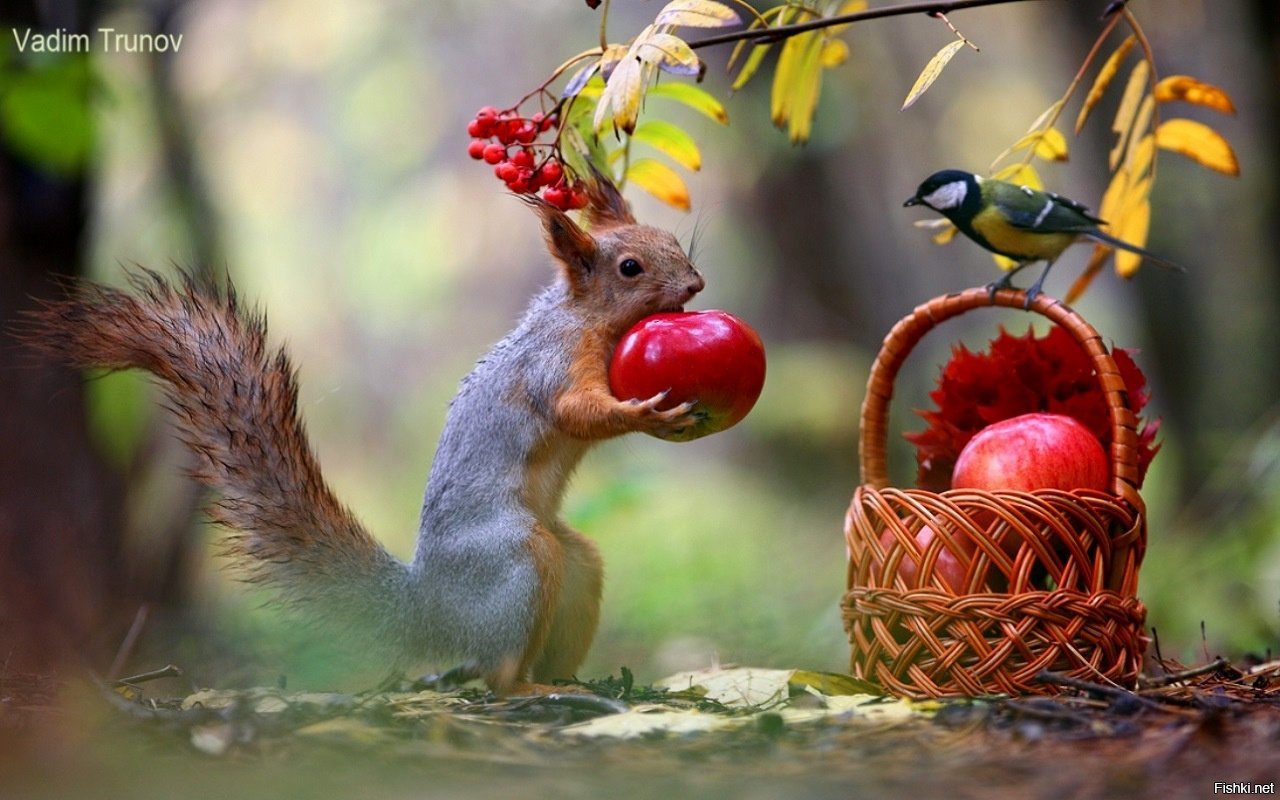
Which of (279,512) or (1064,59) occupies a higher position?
(1064,59)

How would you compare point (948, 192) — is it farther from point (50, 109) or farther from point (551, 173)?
point (50, 109)

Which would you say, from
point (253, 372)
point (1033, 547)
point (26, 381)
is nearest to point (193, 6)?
point (26, 381)

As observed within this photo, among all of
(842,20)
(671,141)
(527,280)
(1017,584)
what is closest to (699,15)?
(842,20)

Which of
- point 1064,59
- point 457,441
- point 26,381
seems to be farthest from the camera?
point 1064,59

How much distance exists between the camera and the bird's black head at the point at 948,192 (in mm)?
2229

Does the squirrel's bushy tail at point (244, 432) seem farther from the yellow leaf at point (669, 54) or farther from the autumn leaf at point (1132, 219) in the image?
the autumn leaf at point (1132, 219)

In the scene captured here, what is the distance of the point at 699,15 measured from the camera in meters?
1.94

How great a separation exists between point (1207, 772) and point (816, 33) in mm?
1619

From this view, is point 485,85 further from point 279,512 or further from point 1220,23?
point 279,512

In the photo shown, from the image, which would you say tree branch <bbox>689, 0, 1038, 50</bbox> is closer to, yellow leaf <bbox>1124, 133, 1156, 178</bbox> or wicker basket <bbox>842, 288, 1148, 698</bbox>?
wicker basket <bbox>842, 288, 1148, 698</bbox>

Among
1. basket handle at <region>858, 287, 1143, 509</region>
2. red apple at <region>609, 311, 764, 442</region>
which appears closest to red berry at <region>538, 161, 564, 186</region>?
red apple at <region>609, 311, 764, 442</region>

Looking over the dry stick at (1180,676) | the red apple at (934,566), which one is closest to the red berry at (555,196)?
the red apple at (934,566)

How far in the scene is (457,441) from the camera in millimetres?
2361

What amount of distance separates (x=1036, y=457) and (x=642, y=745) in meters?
0.90
